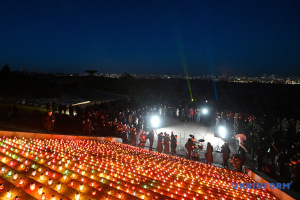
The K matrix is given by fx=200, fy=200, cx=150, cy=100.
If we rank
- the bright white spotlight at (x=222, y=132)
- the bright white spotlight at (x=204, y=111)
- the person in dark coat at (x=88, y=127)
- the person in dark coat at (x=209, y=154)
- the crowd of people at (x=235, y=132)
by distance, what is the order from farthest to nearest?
the bright white spotlight at (x=204, y=111) → the bright white spotlight at (x=222, y=132) → the person in dark coat at (x=88, y=127) → the person in dark coat at (x=209, y=154) → the crowd of people at (x=235, y=132)

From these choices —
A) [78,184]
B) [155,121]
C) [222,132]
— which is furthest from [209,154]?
[155,121]

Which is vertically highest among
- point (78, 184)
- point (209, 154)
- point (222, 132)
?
point (78, 184)

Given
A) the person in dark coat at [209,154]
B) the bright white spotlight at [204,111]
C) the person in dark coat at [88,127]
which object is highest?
the bright white spotlight at [204,111]

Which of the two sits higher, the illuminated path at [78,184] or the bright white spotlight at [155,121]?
the illuminated path at [78,184]

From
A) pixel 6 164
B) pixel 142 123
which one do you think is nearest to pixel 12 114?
pixel 142 123

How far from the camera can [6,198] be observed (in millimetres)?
2486

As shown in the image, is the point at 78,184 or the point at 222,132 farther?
the point at 222,132

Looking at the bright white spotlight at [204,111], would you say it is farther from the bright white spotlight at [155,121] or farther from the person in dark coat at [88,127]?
the person in dark coat at [88,127]

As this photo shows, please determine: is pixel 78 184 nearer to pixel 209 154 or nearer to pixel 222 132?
pixel 209 154

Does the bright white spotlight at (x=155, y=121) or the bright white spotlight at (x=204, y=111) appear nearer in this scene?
the bright white spotlight at (x=155, y=121)

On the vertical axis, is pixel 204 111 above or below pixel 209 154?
above

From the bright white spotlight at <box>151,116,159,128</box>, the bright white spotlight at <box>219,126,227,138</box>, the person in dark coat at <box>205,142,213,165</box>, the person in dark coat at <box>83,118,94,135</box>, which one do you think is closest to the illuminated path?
the person in dark coat at <box>205,142,213,165</box>

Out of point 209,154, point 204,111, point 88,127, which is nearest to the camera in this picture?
point 209,154

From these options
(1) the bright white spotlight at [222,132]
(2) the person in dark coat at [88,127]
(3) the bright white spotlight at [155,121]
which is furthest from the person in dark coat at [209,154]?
(3) the bright white spotlight at [155,121]
